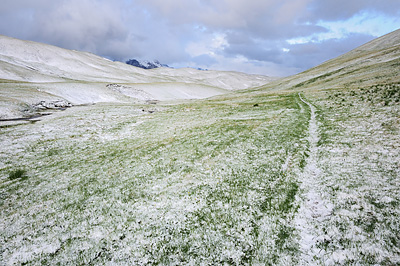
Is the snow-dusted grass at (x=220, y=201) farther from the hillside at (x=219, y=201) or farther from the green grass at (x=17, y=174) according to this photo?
the green grass at (x=17, y=174)

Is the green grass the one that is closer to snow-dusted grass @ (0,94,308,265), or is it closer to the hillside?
the hillside

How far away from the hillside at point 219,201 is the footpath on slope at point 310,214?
2.3 inches

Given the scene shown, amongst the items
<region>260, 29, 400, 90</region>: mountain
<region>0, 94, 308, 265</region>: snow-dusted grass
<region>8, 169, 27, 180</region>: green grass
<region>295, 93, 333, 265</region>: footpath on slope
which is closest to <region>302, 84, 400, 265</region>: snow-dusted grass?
<region>295, 93, 333, 265</region>: footpath on slope

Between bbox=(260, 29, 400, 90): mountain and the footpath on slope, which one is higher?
bbox=(260, 29, 400, 90): mountain

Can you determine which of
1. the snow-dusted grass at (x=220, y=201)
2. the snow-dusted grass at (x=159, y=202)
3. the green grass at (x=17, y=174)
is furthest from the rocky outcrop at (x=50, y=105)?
the green grass at (x=17, y=174)

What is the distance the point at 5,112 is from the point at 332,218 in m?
70.2

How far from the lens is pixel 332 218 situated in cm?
1090

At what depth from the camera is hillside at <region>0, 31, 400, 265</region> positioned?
32.7ft

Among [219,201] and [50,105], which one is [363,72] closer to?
[219,201]

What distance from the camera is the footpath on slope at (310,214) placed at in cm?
938

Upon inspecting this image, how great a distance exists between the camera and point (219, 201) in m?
13.8

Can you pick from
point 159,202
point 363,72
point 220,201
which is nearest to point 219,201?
point 220,201

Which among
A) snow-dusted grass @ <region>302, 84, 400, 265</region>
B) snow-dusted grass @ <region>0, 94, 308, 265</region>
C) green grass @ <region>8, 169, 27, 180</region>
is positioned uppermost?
snow-dusted grass @ <region>302, 84, 400, 265</region>

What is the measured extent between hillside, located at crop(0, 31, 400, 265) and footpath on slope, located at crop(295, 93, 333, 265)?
0.19ft
